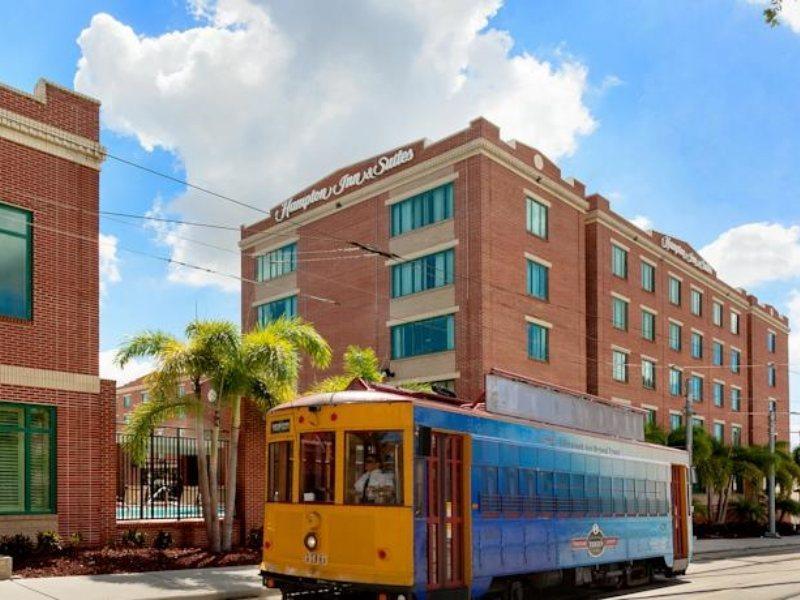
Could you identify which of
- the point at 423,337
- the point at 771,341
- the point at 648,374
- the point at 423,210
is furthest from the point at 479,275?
the point at 771,341

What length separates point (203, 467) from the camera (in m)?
19.1

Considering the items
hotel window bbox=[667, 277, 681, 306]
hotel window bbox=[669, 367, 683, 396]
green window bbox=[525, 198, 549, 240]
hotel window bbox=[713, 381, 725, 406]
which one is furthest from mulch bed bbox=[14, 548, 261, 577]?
hotel window bbox=[713, 381, 725, 406]

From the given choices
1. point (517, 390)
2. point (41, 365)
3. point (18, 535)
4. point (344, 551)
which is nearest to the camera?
point (344, 551)

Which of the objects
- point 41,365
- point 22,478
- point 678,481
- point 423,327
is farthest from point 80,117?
point 423,327

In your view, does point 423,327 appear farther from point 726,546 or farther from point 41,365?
point 41,365

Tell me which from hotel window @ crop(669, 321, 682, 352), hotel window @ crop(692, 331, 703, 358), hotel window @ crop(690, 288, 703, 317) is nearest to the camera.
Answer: hotel window @ crop(669, 321, 682, 352)

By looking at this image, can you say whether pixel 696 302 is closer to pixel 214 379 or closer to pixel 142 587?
pixel 214 379

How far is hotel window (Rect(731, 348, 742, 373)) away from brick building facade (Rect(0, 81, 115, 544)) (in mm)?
51072

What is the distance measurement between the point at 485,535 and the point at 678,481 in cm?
987

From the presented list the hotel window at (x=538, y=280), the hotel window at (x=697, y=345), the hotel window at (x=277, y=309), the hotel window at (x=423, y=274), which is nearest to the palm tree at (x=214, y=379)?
the hotel window at (x=423, y=274)

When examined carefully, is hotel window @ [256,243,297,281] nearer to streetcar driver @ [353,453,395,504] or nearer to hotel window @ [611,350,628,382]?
hotel window @ [611,350,628,382]

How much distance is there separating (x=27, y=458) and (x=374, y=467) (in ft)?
31.2

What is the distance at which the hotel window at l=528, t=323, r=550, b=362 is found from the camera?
38.3m

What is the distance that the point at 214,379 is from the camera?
748 inches
